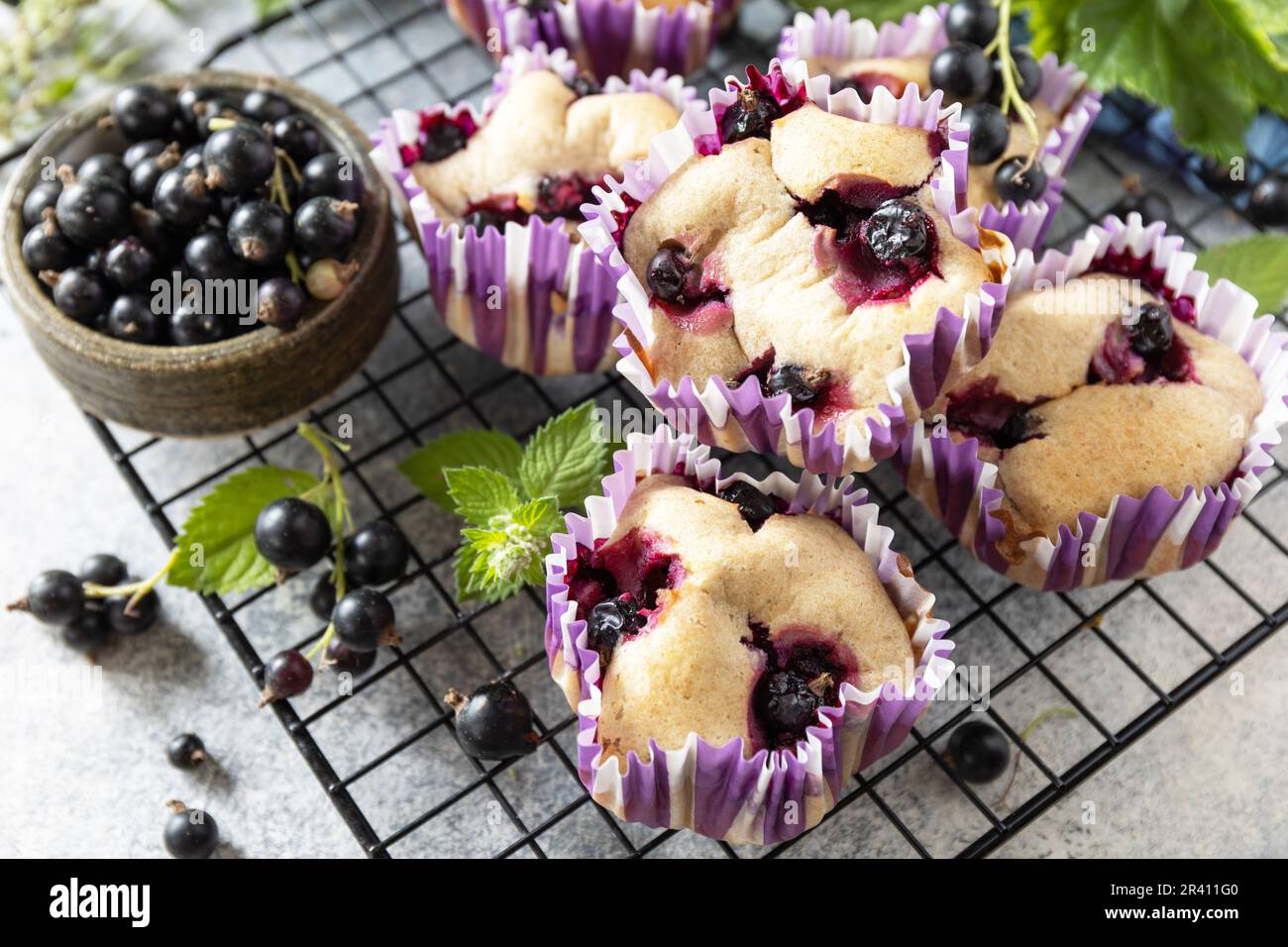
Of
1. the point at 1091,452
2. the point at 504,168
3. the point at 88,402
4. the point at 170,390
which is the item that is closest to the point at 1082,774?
the point at 1091,452

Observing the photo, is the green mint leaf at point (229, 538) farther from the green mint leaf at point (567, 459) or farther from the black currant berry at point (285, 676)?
the green mint leaf at point (567, 459)

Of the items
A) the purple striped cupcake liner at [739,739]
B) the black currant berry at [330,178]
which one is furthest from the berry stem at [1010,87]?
the black currant berry at [330,178]

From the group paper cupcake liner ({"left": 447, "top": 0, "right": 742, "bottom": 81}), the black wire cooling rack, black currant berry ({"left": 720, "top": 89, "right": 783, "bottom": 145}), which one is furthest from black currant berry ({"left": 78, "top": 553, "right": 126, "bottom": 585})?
black currant berry ({"left": 720, "top": 89, "right": 783, "bottom": 145})

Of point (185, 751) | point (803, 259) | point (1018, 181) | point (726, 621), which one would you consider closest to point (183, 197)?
point (185, 751)

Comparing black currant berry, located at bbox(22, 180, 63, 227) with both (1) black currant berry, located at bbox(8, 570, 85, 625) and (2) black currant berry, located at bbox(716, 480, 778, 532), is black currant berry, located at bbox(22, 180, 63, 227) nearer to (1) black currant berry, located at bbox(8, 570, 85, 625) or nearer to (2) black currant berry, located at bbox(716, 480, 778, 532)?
(1) black currant berry, located at bbox(8, 570, 85, 625)

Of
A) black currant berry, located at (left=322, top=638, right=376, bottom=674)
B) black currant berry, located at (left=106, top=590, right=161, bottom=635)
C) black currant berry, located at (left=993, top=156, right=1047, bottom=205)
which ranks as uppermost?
black currant berry, located at (left=993, top=156, right=1047, bottom=205)
